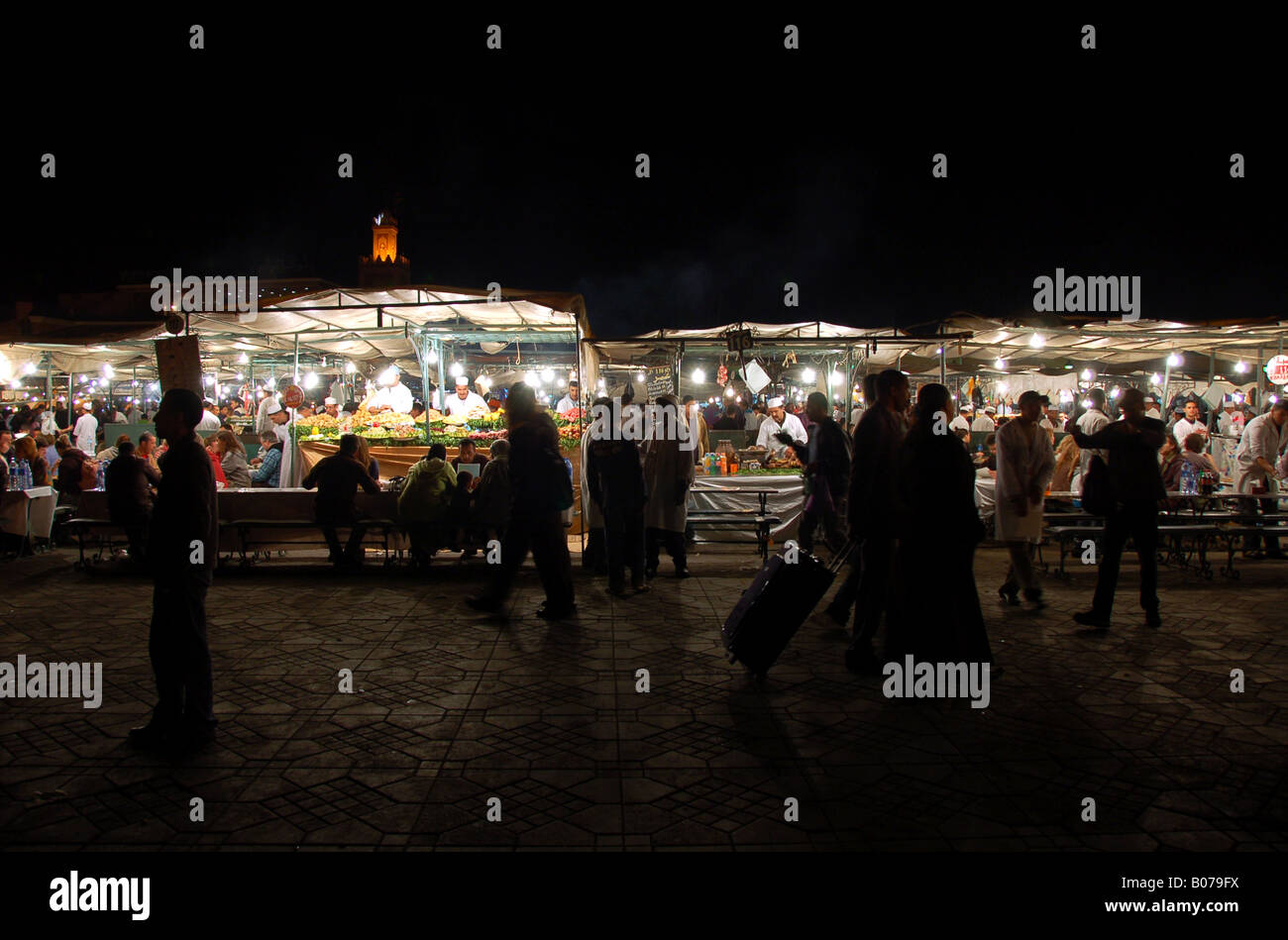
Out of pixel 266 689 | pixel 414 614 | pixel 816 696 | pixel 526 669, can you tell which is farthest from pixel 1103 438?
pixel 266 689

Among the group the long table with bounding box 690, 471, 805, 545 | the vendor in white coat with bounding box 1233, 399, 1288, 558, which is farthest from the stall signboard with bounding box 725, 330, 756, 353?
the vendor in white coat with bounding box 1233, 399, 1288, 558

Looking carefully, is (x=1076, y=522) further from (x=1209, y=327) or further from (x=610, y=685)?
(x=610, y=685)

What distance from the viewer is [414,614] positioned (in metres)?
7.17

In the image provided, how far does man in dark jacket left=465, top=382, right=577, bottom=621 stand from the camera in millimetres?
6875

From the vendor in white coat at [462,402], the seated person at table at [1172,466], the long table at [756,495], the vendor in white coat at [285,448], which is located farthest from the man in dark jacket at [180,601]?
the seated person at table at [1172,466]

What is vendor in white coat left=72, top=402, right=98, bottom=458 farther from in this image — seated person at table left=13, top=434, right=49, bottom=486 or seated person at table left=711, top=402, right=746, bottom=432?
seated person at table left=711, top=402, right=746, bottom=432

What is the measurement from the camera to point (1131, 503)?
674cm

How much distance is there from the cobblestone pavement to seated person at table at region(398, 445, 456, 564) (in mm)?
2339

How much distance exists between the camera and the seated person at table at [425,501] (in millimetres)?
9211

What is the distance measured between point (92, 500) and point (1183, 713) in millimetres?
11331

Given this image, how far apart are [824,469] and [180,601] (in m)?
5.58

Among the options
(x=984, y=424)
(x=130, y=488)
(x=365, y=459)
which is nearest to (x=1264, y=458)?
(x=984, y=424)

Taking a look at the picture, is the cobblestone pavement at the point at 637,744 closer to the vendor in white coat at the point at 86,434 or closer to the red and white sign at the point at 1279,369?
the red and white sign at the point at 1279,369
